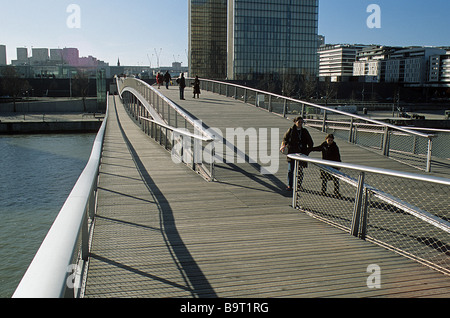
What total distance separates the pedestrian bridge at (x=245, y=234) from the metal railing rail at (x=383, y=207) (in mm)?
18

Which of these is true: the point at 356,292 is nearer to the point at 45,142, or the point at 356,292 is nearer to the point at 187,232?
the point at 187,232

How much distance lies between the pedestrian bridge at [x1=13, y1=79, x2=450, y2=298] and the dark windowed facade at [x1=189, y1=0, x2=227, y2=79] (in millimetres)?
126046

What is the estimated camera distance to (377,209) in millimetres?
6016

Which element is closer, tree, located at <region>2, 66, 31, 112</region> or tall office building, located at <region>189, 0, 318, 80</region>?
tree, located at <region>2, 66, 31, 112</region>

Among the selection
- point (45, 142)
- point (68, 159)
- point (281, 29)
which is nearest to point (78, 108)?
point (45, 142)

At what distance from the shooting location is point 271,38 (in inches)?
4316

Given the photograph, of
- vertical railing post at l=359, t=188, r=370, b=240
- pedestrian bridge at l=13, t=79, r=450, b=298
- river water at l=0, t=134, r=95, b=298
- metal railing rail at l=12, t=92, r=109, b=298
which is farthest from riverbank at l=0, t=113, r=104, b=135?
metal railing rail at l=12, t=92, r=109, b=298

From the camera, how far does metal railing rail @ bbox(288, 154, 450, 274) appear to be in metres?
4.61

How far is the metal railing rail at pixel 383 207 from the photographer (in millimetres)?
4613

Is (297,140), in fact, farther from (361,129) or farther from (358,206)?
(361,129)

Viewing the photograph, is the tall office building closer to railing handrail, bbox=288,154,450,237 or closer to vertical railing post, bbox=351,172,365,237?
vertical railing post, bbox=351,172,365,237

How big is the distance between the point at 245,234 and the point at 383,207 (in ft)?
6.95

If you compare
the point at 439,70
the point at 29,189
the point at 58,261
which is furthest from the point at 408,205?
the point at 439,70

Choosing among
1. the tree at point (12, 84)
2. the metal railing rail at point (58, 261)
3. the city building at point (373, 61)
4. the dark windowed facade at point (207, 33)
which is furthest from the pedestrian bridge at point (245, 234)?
the city building at point (373, 61)
